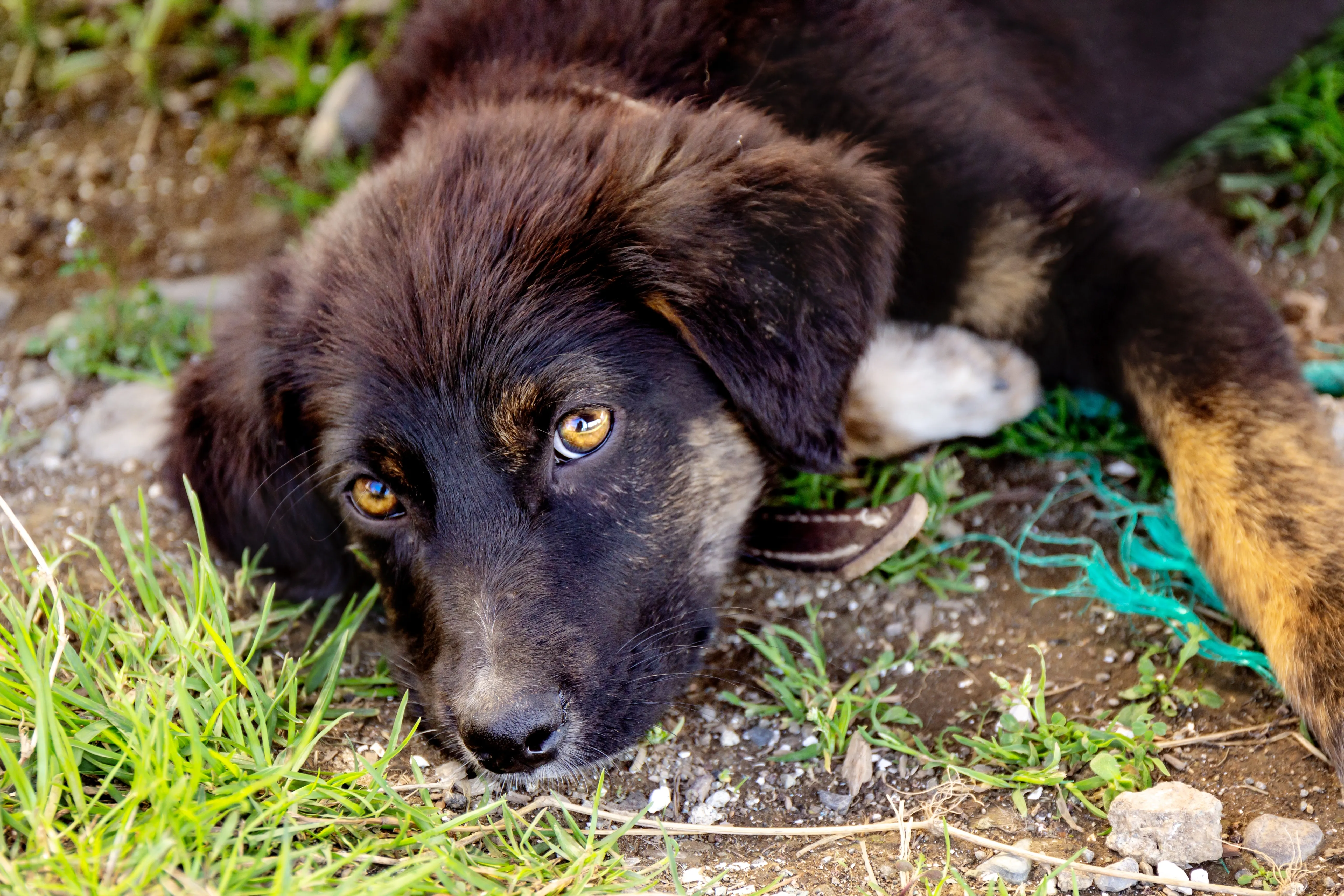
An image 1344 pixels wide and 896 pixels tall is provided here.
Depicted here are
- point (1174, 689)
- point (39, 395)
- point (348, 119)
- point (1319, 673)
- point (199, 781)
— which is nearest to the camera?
point (199, 781)

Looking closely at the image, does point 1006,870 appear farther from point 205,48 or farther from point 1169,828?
point 205,48

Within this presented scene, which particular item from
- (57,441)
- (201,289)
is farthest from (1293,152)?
(57,441)

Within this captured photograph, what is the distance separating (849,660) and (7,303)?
3385mm

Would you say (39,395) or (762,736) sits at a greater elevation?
(762,736)

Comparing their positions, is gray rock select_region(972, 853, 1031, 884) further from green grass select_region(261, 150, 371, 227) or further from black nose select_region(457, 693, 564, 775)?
green grass select_region(261, 150, 371, 227)

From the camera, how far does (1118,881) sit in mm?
2273

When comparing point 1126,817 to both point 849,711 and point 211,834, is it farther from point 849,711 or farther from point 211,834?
point 211,834

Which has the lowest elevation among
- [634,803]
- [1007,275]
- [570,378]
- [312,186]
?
[312,186]

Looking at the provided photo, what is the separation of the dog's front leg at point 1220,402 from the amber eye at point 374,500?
1.76 m

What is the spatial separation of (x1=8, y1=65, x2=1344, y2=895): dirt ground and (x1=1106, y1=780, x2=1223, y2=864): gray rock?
0.19ft

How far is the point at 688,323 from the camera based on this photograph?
2650 millimetres

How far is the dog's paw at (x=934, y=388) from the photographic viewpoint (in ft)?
10.8

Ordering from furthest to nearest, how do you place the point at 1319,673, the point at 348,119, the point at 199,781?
the point at 348,119 < the point at 1319,673 < the point at 199,781

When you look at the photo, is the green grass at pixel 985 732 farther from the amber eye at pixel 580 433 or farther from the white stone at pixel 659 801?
the amber eye at pixel 580 433
